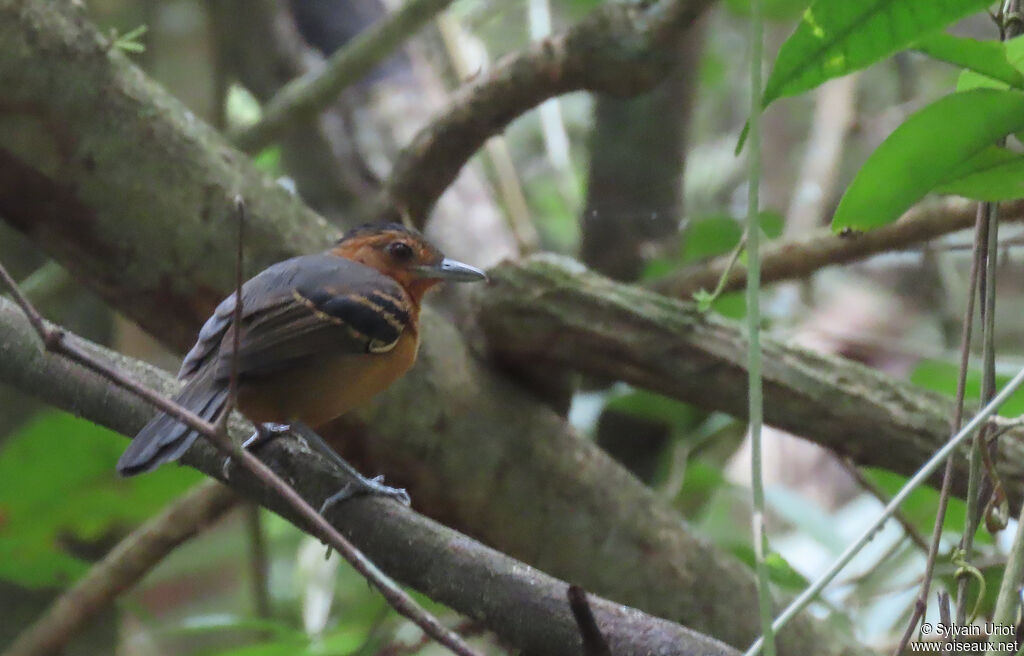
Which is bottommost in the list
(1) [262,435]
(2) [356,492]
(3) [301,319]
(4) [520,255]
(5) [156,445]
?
(5) [156,445]

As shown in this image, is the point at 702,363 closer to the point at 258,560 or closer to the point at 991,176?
the point at 991,176

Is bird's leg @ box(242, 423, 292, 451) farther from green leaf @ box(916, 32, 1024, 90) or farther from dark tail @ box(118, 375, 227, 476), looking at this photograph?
green leaf @ box(916, 32, 1024, 90)

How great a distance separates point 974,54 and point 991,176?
0.17 m

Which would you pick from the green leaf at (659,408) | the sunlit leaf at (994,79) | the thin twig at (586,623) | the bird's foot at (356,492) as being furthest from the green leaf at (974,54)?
the green leaf at (659,408)

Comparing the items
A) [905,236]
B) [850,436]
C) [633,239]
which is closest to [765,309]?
[633,239]

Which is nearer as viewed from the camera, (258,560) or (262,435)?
(262,435)

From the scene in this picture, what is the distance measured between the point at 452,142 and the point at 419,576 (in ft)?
4.73

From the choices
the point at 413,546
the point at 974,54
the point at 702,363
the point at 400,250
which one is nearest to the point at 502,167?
the point at 400,250

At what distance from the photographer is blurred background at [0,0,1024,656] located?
259cm

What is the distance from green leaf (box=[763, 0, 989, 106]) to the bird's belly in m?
0.86

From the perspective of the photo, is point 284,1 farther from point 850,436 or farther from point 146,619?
point 850,436

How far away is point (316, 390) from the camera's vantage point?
1.72 m

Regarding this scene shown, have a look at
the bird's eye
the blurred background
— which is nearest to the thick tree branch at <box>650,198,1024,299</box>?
the blurred background

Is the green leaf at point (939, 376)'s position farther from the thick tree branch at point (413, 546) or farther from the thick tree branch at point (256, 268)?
the thick tree branch at point (413, 546)
